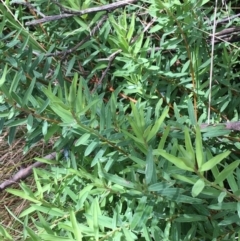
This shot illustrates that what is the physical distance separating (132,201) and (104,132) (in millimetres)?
165

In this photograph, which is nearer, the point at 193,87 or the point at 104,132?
the point at 104,132

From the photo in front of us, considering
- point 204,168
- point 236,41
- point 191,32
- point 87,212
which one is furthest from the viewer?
point 236,41

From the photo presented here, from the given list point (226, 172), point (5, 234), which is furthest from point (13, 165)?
point (226, 172)

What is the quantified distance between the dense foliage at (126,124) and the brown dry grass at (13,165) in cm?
60

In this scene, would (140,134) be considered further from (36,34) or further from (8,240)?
(36,34)

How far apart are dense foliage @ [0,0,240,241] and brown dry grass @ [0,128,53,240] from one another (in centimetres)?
60

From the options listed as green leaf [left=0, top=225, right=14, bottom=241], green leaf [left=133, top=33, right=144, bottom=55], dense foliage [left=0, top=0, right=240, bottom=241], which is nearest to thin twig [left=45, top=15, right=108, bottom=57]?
dense foliage [left=0, top=0, right=240, bottom=241]

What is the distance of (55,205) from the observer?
104cm

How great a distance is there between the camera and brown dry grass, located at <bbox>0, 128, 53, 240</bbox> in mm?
1784

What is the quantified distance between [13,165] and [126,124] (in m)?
1.07

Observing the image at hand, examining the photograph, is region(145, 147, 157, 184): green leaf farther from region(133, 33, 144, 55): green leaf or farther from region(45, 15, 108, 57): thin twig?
region(45, 15, 108, 57): thin twig

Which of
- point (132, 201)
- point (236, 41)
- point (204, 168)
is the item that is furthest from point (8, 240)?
point (236, 41)

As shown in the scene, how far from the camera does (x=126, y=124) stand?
934mm

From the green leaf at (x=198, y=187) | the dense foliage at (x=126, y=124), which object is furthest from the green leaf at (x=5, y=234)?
the green leaf at (x=198, y=187)
